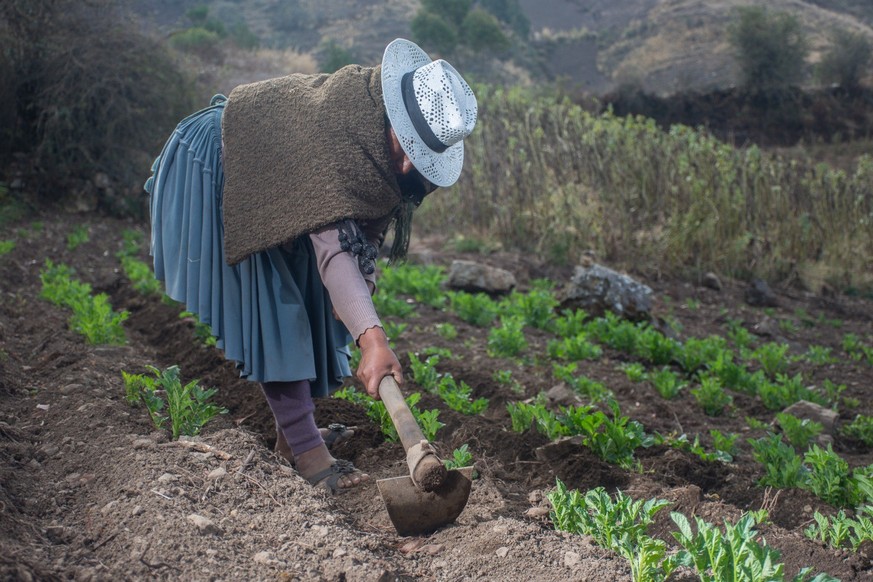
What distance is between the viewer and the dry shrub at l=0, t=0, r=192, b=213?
13.6 meters

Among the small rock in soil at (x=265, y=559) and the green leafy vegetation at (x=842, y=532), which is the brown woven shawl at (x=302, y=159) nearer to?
the small rock in soil at (x=265, y=559)

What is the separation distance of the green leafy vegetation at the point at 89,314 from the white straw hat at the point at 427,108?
10.2ft

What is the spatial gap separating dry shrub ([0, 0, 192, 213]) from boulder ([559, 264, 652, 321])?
8.82m

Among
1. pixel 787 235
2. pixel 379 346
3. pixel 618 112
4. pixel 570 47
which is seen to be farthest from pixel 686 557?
pixel 570 47

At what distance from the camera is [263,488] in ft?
10.4

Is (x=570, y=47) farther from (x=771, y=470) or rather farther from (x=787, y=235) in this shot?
(x=771, y=470)

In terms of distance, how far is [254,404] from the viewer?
184 inches

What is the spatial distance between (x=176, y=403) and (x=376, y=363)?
3.75 ft

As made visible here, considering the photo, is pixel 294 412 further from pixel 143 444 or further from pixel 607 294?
pixel 607 294

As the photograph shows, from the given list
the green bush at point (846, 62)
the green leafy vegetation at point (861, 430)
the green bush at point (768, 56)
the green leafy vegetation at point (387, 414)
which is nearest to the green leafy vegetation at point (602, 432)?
the green leafy vegetation at point (387, 414)

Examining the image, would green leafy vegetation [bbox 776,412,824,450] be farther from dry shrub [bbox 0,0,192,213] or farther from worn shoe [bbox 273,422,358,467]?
dry shrub [bbox 0,0,192,213]

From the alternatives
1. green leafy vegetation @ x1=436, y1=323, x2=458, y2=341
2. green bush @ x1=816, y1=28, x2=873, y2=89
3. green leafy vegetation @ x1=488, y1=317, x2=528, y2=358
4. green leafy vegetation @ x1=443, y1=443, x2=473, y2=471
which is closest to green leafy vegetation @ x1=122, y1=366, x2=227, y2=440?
green leafy vegetation @ x1=443, y1=443, x2=473, y2=471

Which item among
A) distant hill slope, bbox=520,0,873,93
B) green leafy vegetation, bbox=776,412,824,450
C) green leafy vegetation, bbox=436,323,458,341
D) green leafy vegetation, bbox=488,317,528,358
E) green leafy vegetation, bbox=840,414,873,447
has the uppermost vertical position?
green leafy vegetation, bbox=776,412,824,450

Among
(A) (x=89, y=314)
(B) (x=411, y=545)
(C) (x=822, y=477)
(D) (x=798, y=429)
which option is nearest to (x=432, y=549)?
(B) (x=411, y=545)
